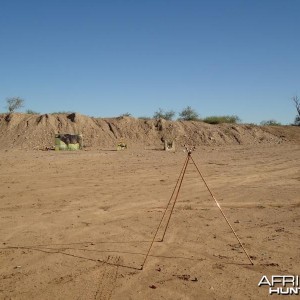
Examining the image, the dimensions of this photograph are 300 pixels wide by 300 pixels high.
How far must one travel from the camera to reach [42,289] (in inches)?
161

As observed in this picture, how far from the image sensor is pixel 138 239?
19.1 ft

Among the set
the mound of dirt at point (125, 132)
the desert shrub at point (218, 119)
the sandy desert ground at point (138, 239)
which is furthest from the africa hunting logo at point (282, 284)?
the desert shrub at point (218, 119)

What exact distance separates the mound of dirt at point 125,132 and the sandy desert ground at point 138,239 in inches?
823

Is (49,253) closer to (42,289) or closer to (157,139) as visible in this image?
(42,289)

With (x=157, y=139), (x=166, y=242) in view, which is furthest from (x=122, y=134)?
(x=166, y=242)

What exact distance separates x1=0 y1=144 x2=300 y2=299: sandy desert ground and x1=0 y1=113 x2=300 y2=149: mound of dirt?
2089 cm

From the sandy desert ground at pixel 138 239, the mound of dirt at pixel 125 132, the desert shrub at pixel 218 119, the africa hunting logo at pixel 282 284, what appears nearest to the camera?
A: the africa hunting logo at pixel 282 284

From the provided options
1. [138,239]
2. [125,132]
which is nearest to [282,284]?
[138,239]

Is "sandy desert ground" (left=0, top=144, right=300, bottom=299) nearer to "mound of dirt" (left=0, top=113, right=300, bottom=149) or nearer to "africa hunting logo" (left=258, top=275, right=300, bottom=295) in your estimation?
"africa hunting logo" (left=258, top=275, right=300, bottom=295)

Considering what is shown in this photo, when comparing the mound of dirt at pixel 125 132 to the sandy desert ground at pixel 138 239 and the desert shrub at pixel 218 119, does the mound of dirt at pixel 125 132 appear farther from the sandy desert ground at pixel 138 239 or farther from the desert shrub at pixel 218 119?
the sandy desert ground at pixel 138 239

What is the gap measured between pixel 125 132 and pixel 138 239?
28562 millimetres

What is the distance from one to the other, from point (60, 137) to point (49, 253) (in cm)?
2192

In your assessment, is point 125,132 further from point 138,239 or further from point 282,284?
point 282,284

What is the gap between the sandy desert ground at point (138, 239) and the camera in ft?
13.6
